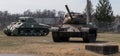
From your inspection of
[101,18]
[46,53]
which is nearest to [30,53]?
[46,53]

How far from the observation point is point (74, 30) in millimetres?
32375

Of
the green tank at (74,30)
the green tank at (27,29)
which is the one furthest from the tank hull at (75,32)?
the green tank at (27,29)

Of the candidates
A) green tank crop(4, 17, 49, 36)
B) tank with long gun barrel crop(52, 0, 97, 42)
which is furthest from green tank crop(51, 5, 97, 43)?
green tank crop(4, 17, 49, 36)

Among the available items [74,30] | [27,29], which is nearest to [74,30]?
[74,30]

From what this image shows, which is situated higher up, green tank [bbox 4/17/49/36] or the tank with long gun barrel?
the tank with long gun barrel

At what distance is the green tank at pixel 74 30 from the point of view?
32.1 meters

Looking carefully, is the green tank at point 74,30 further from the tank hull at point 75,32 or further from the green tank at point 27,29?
the green tank at point 27,29

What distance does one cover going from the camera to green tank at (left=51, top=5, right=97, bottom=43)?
32.1 metres

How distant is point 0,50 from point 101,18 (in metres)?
53.3

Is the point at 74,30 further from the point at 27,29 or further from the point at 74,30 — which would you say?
the point at 27,29

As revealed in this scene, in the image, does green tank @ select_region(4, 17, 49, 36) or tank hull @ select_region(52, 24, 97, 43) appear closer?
tank hull @ select_region(52, 24, 97, 43)

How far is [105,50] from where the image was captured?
21453 mm

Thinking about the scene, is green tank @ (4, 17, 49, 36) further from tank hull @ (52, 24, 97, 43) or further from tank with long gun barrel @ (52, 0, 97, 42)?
tank hull @ (52, 24, 97, 43)

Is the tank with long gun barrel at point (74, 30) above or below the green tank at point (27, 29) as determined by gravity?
above
